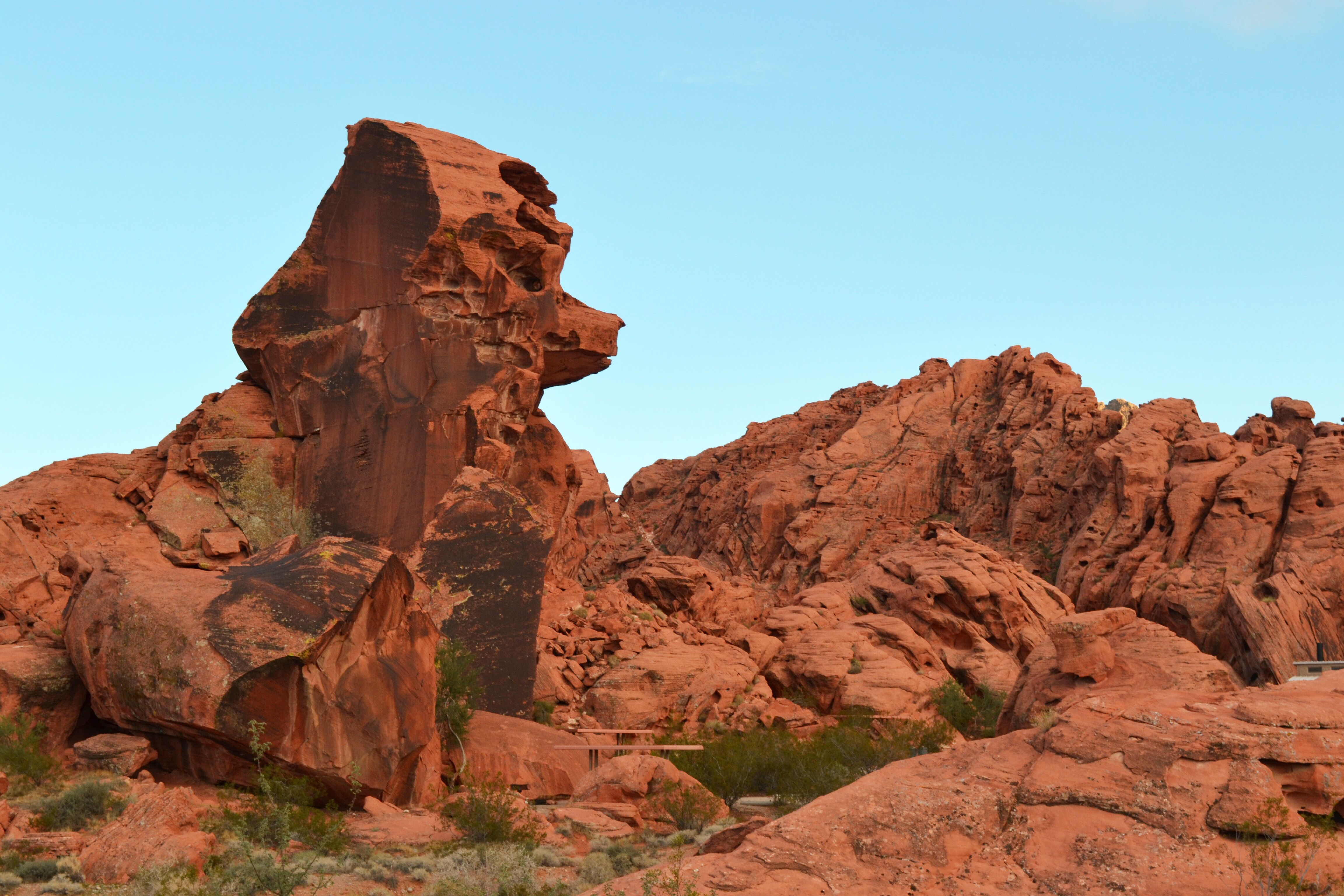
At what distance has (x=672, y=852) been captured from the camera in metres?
16.6

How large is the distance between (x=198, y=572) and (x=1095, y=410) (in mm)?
50056

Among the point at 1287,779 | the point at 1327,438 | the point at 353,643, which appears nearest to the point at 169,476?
the point at 353,643

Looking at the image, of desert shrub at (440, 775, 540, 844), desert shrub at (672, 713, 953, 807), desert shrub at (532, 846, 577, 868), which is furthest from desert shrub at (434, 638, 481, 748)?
desert shrub at (532, 846, 577, 868)

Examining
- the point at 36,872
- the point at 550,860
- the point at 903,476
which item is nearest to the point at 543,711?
the point at 550,860

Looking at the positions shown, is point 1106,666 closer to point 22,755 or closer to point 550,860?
point 550,860

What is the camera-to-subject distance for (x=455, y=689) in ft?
82.0

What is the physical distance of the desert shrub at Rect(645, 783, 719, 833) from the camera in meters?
19.5

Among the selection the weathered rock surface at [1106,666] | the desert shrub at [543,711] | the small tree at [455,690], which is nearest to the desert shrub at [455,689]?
the small tree at [455,690]

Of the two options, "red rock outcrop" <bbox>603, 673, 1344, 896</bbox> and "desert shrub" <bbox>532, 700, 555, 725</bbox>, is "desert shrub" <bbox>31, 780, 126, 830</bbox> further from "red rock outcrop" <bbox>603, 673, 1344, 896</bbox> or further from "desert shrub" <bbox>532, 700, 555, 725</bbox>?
"desert shrub" <bbox>532, 700, 555, 725</bbox>

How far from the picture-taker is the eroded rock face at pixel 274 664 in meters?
17.9

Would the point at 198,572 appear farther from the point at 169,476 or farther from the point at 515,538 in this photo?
the point at 169,476

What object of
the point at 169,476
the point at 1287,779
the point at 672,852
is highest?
the point at 169,476

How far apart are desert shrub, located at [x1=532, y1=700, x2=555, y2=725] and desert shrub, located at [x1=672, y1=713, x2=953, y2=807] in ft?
12.9

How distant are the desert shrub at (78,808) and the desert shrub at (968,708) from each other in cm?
2189
